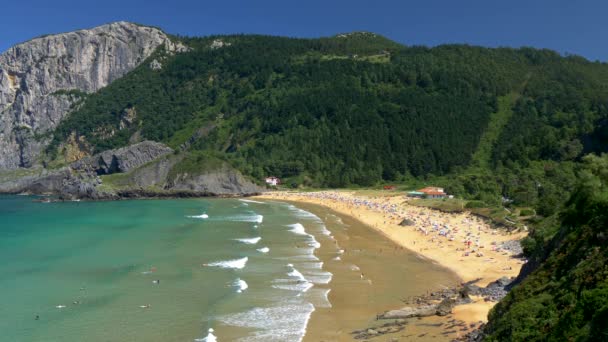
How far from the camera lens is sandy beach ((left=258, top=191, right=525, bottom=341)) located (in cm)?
2373

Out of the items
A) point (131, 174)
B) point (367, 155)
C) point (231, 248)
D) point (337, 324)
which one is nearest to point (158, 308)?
point (337, 324)

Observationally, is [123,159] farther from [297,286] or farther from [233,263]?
[297,286]

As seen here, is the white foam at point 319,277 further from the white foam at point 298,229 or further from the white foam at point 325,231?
the white foam at point 298,229

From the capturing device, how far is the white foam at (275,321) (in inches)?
825

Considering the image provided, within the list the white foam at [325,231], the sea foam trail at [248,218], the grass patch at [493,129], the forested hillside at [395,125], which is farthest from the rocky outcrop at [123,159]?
the white foam at [325,231]

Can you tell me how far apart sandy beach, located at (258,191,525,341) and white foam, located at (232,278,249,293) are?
29.7ft

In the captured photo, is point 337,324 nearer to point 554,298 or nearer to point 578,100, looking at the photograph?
point 554,298

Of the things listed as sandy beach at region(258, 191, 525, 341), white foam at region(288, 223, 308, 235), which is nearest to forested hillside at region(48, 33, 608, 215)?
sandy beach at region(258, 191, 525, 341)

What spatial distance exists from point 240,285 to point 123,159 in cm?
12209

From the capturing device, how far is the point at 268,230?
5538 cm

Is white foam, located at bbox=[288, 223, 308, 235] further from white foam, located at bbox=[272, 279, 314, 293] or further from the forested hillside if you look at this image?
the forested hillside

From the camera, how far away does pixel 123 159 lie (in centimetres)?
14125

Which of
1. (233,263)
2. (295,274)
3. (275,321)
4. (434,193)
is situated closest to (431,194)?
(434,193)

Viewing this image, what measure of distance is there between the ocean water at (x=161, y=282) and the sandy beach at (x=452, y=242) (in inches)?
245
